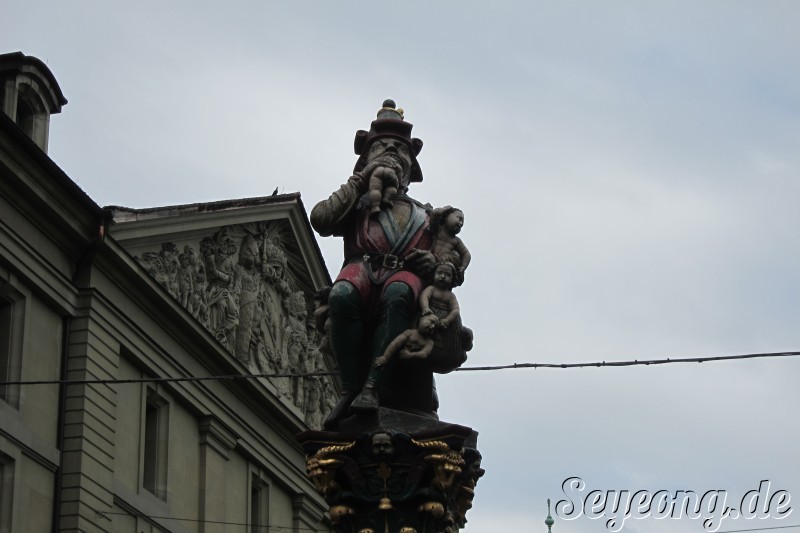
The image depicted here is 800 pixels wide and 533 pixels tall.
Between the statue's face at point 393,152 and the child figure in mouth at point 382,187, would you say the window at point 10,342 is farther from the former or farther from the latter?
the child figure in mouth at point 382,187

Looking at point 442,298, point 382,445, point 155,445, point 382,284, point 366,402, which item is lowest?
point 382,445

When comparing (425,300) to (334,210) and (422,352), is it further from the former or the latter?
(334,210)

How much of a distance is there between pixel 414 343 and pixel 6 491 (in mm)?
18709

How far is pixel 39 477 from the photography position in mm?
28109

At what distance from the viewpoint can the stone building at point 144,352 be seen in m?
28.0

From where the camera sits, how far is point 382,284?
981 centimetres

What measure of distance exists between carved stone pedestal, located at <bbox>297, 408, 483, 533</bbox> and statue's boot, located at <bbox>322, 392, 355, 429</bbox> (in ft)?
0.85

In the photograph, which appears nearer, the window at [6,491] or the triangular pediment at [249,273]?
the window at [6,491]

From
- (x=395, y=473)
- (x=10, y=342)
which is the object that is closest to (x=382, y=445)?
(x=395, y=473)

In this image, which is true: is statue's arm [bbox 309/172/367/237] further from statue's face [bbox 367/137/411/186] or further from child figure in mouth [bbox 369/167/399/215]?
statue's face [bbox 367/137/411/186]

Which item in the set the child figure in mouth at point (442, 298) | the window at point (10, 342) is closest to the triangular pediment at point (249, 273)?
the window at point (10, 342)

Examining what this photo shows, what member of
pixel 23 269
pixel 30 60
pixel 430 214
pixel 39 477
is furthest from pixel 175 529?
pixel 430 214

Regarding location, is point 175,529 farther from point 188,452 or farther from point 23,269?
point 23,269

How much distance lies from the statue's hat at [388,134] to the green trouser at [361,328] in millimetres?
1166
